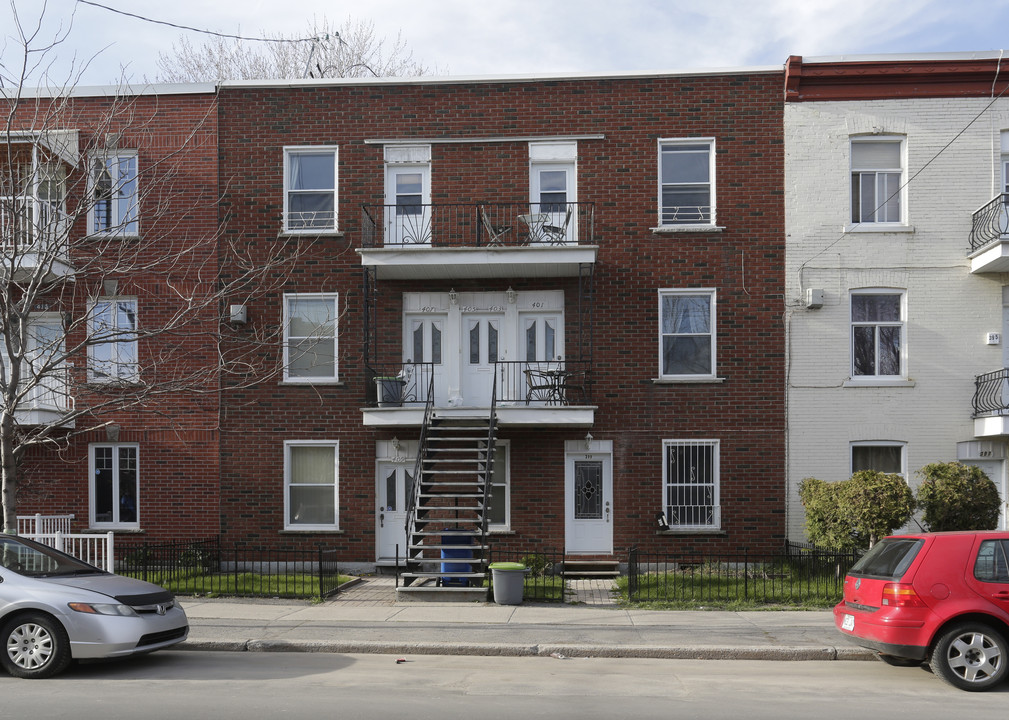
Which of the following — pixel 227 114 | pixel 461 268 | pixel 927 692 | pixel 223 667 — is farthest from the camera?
pixel 227 114

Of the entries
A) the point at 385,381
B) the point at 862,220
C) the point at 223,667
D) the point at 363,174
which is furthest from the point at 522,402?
the point at 223,667

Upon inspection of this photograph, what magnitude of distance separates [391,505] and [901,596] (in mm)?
11436

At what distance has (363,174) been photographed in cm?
1936

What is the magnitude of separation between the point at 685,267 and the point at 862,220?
3.62 meters

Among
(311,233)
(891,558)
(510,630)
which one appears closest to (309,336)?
(311,233)

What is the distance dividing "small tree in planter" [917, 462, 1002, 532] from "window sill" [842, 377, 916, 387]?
2.92m

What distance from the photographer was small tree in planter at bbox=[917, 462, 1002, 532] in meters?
15.5

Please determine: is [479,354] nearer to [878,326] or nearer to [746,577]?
[746,577]

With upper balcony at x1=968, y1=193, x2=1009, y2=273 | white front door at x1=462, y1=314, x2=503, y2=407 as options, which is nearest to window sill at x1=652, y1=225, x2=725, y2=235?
white front door at x1=462, y1=314, x2=503, y2=407

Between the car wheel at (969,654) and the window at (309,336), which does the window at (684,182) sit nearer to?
the window at (309,336)

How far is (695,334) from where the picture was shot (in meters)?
18.8

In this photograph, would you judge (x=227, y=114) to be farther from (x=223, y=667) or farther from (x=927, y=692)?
(x=927, y=692)

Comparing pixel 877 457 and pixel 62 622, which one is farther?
pixel 877 457

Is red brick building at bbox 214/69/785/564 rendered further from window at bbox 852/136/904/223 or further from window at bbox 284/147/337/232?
window at bbox 852/136/904/223
